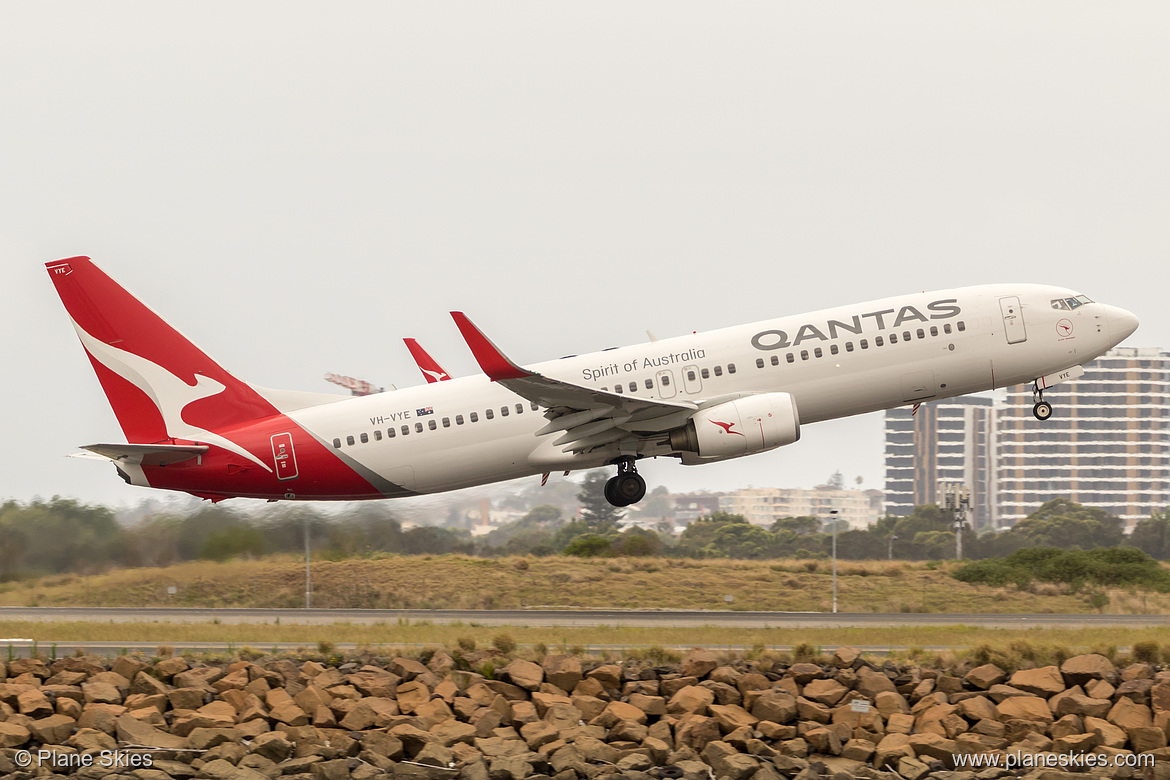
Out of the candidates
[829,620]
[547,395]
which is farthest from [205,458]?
[829,620]

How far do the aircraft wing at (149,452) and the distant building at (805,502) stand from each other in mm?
108054

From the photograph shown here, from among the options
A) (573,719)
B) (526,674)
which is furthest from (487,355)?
(573,719)

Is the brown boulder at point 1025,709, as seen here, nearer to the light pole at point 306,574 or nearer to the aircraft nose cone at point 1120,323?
the aircraft nose cone at point 1120,323

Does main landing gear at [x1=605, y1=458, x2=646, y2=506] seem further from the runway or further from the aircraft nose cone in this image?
the aircraft nose cone

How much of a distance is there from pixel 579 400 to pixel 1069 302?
14349 millimetres

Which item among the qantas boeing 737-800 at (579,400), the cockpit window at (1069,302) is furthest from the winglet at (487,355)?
the cockpit window at (1069,302)

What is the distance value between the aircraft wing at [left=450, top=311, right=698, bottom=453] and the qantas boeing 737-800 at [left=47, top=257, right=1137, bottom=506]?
2.7 inches

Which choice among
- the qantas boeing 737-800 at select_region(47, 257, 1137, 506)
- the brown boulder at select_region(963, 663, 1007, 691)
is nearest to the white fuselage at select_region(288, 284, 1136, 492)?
the qantas boeing 737-800 at select_region(47, 257, 1137, 506)

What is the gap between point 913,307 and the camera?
1297 inches

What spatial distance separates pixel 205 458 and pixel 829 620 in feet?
60.5

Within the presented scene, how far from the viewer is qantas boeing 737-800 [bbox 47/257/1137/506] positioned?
32.5 meters

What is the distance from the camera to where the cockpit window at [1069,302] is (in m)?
33.8

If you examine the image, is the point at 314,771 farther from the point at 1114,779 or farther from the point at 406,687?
the point at 1114,779

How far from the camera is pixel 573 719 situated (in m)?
21.4
